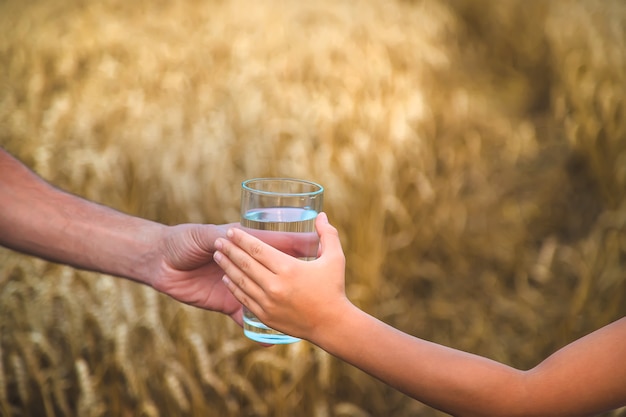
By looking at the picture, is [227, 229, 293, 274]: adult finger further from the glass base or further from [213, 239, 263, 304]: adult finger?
the glass base

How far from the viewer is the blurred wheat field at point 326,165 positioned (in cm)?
280

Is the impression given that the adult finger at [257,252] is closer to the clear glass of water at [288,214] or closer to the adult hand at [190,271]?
the clear glass of water at [288,214]

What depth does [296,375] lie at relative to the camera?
106 inches

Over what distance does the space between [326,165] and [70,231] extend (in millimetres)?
1545

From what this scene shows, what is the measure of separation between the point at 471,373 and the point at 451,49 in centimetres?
361

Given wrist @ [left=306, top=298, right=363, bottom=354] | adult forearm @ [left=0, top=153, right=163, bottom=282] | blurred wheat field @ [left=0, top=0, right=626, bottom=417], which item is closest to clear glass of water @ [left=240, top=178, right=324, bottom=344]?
wrist @ [left=306, top=298, right=363, bottom=354]

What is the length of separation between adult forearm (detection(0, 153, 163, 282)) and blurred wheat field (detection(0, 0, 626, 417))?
48cm

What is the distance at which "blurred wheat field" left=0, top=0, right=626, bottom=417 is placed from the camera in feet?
9.20

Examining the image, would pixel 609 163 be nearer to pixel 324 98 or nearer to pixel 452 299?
pixel 452 299

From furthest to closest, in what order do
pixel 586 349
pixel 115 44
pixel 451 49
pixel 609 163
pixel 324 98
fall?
pixel 451 49 < pixel 115 44 < pixel 324 98 < pixel 609 163 < pixel 586 349

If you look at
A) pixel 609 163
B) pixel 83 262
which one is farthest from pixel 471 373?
pixel 609 163

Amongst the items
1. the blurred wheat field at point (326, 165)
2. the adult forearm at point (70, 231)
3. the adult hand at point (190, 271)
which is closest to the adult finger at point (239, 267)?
the adult hand at point (190, 271)

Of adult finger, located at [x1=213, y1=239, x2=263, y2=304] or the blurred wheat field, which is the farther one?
the blurred wheat field

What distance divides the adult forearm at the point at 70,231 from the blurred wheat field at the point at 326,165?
1.57ft
